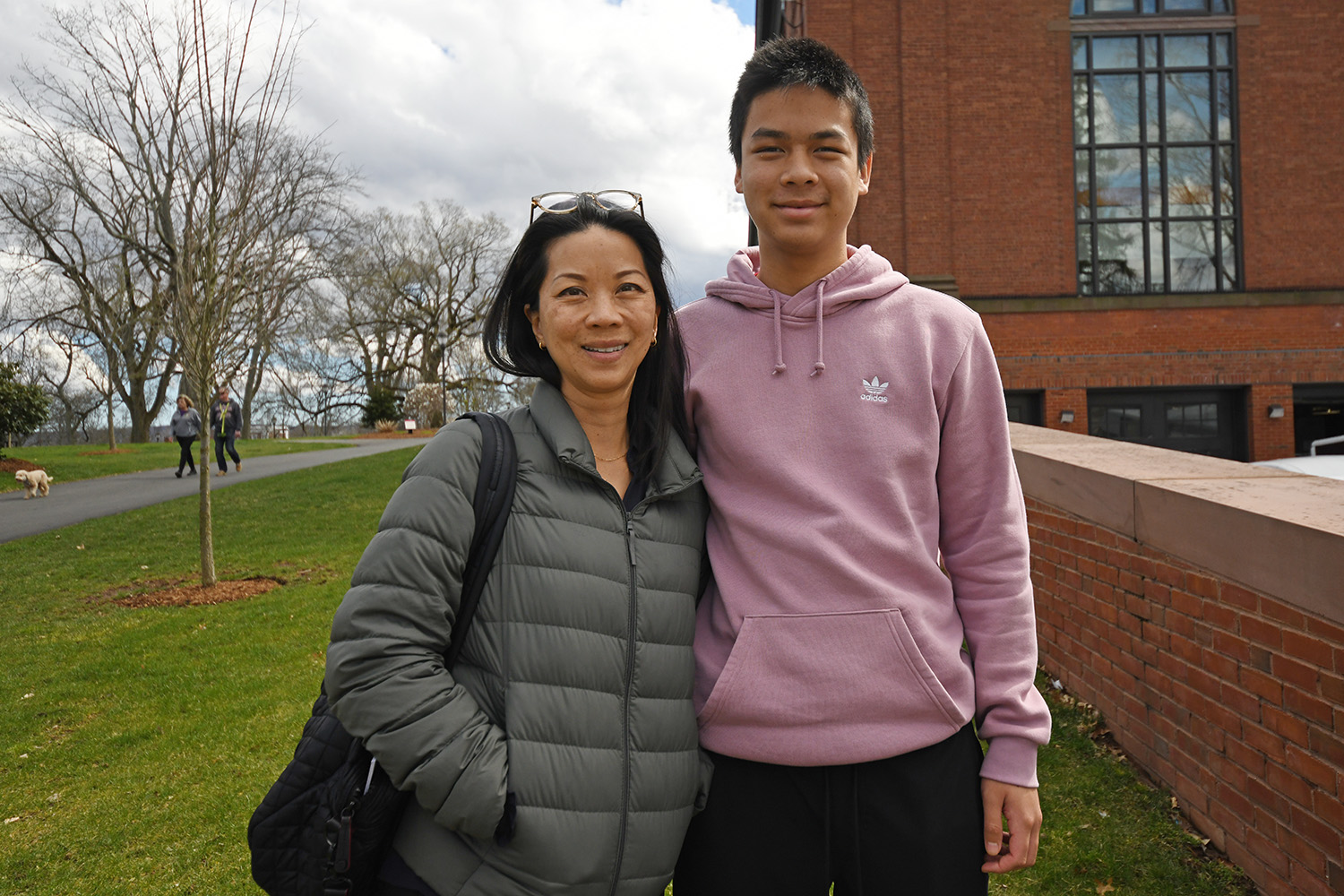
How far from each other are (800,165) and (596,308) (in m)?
0.56

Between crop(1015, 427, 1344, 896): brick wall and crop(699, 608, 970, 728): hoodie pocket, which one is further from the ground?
crop(699, 608, 970, 728): hoodie pocket

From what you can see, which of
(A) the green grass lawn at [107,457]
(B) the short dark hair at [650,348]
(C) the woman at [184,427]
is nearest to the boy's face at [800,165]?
(B) the short dark hair at [650,348]

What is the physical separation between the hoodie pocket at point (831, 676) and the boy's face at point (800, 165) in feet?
2.80

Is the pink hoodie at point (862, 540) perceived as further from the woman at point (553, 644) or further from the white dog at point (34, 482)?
the white dog at point (34, 482)

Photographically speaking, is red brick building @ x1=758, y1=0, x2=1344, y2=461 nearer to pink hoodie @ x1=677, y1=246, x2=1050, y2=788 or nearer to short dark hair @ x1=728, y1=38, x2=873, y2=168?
short dark hair @ x1=728, y1=38, x2=873, y2=168

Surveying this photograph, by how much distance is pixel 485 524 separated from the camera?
165 centimetres

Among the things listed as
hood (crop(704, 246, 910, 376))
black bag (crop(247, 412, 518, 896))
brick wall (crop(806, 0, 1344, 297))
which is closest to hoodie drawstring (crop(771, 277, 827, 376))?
hood (crop(704, 246, 910, 376))

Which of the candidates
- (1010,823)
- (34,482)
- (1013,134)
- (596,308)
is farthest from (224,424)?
(1010,823)

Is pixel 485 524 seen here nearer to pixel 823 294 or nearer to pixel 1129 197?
pixel 823 294

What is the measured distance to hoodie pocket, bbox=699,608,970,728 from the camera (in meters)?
1.73

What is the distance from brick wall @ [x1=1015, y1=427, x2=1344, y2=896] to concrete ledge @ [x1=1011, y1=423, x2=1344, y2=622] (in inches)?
0.5

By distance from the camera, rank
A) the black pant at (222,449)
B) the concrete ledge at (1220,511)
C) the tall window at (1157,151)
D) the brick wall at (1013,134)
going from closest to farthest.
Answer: the concrete ledge at (1220,511) → the brick wall at (1013,134) → the tall window at (1157,151) → the black pant at (222,449)

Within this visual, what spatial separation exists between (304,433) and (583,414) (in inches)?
2045

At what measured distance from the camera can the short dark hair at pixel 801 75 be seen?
6.38 ft
